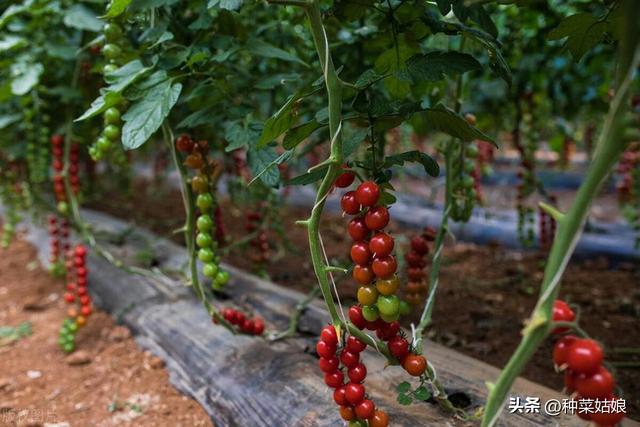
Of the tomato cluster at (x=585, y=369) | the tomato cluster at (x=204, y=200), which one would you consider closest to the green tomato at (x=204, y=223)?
the tomato cluster at (x=204, y=200)

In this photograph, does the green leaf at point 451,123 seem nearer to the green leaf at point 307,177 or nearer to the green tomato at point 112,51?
the green leaf at point 307,177

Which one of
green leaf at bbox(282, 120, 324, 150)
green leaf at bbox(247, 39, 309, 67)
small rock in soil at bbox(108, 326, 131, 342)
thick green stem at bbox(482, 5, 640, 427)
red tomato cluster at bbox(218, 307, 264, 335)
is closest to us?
thick green stem at bbox(482, 5, 640, 427)

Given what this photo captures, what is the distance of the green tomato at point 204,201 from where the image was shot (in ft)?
3.44

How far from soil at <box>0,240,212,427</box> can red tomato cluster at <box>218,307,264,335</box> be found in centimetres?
20

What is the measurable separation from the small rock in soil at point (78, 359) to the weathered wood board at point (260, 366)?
15 centimetres

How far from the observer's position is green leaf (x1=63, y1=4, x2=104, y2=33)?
1.42 meters

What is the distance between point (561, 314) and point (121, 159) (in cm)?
204

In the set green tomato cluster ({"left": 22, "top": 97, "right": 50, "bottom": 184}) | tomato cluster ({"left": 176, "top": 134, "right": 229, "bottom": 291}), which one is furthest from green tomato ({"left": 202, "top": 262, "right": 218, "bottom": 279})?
green tomato cluster ({"left": 22, "top": 97, "right": 50, "bottom": 184})

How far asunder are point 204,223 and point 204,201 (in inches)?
1.7

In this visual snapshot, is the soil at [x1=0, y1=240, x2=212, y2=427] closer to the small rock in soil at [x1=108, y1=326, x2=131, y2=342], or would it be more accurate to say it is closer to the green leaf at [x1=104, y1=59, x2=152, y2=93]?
the small rock in soil at [x1=108, y1=326, x2=131, y2=342]

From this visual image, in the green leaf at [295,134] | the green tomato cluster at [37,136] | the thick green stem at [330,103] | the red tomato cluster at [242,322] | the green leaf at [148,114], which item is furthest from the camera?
the green tomato cluster at [37,136]

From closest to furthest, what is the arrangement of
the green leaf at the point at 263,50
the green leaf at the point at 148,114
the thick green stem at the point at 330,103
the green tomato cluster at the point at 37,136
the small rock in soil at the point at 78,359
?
the thick green stem at the point at 330,103
the green leaf at the point at 148,114
the green leaf at the point at 263,50
the small rock in soil at the point at 78,359
the green tomato cluster at the point at 37,136

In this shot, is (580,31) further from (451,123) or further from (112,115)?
(112,115)

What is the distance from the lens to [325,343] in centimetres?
74
